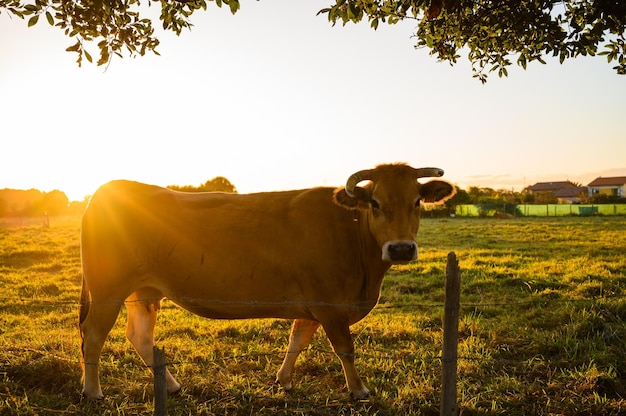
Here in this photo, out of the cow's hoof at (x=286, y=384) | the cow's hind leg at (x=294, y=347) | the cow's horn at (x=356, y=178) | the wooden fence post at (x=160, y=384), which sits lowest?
the cow's hoof at (x=286, y=384)

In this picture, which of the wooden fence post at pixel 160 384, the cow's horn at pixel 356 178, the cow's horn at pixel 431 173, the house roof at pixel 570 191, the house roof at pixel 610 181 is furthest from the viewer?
the house roof at pixel 610 181

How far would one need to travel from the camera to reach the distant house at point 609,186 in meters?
118

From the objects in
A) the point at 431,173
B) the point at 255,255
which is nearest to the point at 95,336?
the point at 255,255

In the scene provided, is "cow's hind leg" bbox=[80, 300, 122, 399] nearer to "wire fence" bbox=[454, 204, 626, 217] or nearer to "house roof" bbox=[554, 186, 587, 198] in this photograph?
"wire fence" bbox=[454, 204, 626, 217]

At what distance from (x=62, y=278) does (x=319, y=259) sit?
10306 millimetres

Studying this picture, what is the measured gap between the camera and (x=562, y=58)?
7078 mm

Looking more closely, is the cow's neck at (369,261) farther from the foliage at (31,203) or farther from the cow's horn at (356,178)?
the foliage at (31,203)

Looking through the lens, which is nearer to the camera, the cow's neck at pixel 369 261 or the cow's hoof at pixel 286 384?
the cow's neck at pixel 369 261

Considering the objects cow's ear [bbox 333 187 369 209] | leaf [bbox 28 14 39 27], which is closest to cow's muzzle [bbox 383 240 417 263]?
cow's ear [bbox 333 187 369 209]

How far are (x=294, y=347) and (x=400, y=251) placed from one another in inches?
72.8

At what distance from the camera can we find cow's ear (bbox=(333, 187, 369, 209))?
17.6 feet

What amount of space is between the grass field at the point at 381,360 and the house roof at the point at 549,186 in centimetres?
12525

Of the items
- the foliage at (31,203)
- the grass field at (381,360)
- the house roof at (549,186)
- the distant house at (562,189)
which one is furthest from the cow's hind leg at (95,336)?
the house roof at (549,186)

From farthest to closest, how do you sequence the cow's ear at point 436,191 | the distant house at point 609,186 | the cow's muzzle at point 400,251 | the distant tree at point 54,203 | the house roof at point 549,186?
the house roof at point 549,186, the distant house at point 609,186, the distant tree at point 54,203, the cow's ear at point 436,191, the cow's muzzle at point 400,251
